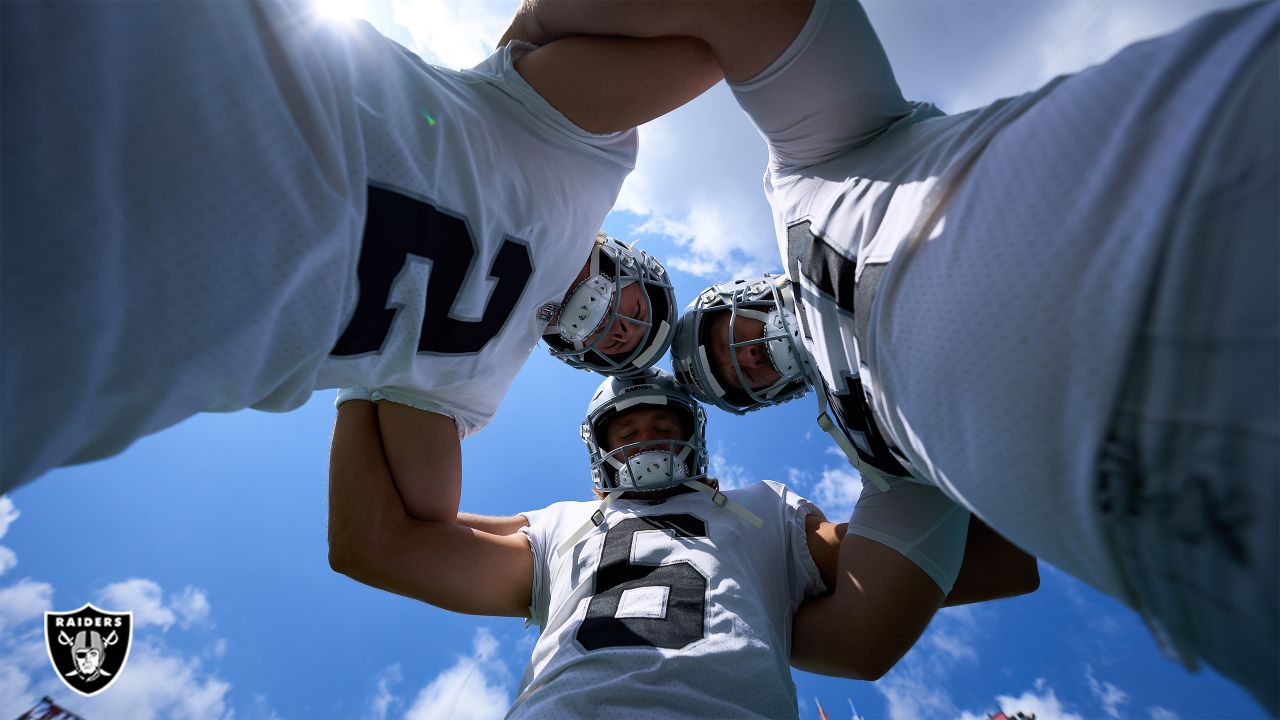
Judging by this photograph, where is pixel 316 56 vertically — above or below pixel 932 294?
above

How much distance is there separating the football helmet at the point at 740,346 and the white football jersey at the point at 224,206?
1655 mm

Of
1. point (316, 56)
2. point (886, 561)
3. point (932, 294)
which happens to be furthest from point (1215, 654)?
point (316, 56)

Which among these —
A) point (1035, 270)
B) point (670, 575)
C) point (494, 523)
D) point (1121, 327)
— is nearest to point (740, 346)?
point (670, 575)

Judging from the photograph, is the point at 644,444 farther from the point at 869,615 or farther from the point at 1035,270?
the point at 1035,270

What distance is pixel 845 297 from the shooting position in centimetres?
124

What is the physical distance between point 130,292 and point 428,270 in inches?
23.2

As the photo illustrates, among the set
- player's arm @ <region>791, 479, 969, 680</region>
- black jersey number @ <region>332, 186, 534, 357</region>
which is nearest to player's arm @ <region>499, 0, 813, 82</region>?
black jersey number @ <region>332, 186, 534, 357</region>

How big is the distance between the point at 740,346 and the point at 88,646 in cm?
420

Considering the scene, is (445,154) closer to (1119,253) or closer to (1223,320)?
(1119,253)

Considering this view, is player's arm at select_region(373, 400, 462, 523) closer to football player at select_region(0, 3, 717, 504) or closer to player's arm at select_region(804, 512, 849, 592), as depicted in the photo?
football player at select_region(0, 3, 717, 504)

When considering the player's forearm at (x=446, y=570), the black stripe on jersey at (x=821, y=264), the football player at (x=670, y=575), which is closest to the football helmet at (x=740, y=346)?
the football player at (x=670, y=575)

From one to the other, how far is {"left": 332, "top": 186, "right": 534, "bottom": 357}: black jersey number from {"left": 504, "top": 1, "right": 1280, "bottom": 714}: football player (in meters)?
1.02

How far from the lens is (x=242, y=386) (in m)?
1.02

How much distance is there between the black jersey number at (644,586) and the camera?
73.0 inches
